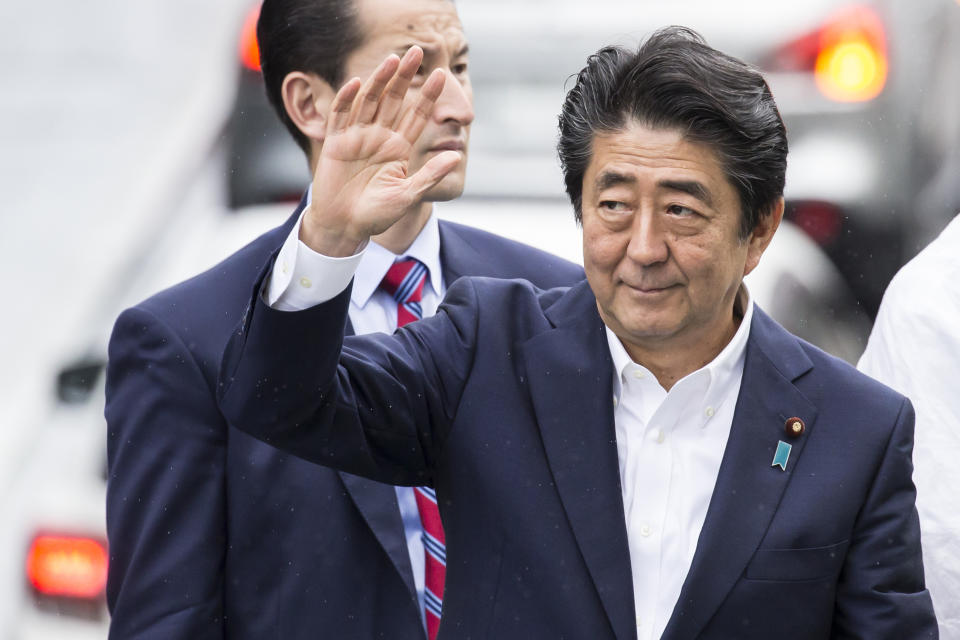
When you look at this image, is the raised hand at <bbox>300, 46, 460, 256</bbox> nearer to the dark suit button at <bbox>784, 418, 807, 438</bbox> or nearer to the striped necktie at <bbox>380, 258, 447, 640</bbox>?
the striped necktie at <bbox>380, 258, 447, 640</bbox>

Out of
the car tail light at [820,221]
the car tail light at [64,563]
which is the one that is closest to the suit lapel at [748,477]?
the car tail light at [64,563]

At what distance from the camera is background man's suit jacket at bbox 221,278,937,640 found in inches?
99.6

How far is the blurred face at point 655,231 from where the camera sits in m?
2.57

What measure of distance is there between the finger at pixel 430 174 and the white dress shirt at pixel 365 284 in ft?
0.39

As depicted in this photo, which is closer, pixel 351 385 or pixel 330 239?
pixel 330 239

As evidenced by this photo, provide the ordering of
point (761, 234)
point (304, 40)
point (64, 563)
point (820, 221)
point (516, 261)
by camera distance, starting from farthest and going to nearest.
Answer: point (820, 221)
point (64, 563)
point (516, 261)
point (304, 40)
point (761, 234)

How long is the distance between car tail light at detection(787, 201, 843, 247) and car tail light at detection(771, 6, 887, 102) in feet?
1.16

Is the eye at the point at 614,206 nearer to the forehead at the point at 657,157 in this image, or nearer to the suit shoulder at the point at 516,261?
the forehead at the point at 657,157

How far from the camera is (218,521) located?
2.87 metres

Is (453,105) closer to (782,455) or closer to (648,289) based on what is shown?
(648,289)

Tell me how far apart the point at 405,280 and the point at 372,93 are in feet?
2.44

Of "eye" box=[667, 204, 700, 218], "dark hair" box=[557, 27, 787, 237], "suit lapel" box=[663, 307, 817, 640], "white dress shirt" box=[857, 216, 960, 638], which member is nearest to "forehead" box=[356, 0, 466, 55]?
"dark hair" box=[557, 27, 787, 237]

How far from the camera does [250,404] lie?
240cm

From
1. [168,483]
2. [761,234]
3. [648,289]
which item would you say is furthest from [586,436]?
[168,483]
